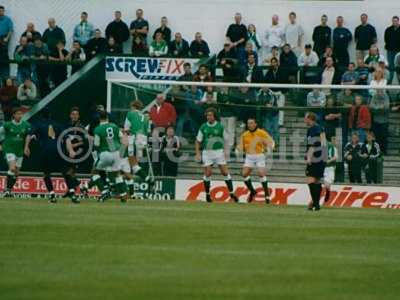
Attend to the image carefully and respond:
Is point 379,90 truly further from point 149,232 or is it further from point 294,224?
point 149,232

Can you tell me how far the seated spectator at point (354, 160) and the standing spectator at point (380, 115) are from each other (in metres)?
0.53

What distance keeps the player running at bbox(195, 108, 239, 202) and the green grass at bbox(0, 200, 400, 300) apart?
652cm

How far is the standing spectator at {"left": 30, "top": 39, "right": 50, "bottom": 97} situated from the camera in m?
37.2

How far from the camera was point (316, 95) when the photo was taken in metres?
33.5

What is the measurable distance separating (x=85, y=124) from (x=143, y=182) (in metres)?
2.77

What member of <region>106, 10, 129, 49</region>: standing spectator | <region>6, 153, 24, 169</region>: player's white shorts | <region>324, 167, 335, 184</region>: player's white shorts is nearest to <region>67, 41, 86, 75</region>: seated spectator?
<region>106, 10, 129, 49</region>: standing spectator

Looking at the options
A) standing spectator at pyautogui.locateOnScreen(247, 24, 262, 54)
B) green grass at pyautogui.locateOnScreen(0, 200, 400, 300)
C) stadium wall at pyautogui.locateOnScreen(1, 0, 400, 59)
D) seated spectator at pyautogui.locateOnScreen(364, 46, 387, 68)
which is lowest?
green grass at pyautogui.locateOnScreen(0, 200, 400, 300)

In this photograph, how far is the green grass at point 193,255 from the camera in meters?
14.1

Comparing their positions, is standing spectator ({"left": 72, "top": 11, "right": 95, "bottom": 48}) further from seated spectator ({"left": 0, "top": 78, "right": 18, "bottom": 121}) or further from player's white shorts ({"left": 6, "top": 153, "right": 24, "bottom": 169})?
player's white shorts ({"left": 6, "top": 153, "right": 24, "bottom": 169})

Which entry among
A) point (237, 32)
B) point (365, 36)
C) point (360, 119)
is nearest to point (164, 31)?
point (237, 32)

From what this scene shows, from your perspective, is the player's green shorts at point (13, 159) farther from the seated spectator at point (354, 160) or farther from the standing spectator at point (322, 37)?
the standing spectator at point (322, 37)

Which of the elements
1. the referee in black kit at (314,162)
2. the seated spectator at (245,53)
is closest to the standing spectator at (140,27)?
the seated spectator at (245,53)

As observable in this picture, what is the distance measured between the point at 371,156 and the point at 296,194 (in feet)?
7.05

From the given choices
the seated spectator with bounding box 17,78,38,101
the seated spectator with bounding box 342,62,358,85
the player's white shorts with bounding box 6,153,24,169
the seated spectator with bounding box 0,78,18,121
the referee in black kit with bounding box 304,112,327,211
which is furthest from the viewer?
the seated spectator with bounding box 17,78,38,101
